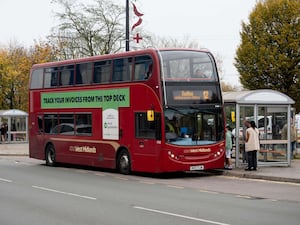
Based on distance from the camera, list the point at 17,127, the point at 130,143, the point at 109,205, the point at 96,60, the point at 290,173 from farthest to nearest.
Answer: the point at 17,127 < the point at 96,60 < the point at 130,143 < the point at 290,173 < the point at 109,205

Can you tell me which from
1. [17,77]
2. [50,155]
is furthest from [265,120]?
[17,77]

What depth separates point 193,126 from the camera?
64.1 feet

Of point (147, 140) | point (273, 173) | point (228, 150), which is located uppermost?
point (147, 140)

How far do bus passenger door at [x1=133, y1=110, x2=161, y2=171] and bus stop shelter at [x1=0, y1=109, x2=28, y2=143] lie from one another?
25.3 m

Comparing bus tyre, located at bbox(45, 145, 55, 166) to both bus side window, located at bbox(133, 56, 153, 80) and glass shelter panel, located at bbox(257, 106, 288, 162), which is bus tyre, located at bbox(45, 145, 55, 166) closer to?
bus side window, located at bbox(133, 56, 153, 80)

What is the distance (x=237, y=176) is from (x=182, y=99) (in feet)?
10.1

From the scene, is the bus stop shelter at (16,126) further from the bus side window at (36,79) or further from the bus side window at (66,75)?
the bus side window at (66,75)

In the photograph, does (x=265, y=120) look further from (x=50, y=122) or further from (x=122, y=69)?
(x=50, y=122)

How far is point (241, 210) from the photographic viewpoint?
12.2 meters

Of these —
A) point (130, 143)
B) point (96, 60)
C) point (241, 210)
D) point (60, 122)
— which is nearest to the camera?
point (241, 210)

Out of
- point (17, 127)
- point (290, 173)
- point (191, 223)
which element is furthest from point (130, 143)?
point (17, 127)

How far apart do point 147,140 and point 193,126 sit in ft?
→ 5.16

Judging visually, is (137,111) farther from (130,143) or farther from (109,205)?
(109,205)

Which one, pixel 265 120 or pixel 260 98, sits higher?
pixel 260 98
